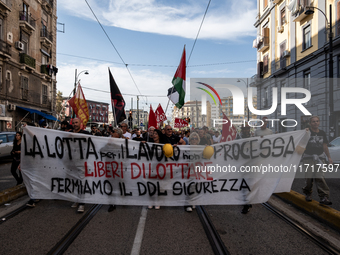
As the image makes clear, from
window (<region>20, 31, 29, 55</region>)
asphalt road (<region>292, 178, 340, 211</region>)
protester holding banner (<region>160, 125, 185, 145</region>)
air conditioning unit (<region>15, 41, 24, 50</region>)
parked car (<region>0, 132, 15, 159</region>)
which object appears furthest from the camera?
window (<region>20, 31, 29, 55</region>)

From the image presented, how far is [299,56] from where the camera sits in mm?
22703

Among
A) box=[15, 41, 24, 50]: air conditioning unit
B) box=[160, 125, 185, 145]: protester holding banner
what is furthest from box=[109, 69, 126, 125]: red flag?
box=[15, 41, 24, 50]: air conditioning unit

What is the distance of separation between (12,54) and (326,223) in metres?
25.2

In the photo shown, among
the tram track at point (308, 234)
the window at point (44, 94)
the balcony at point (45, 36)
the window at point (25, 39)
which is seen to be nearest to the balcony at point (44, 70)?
the window at point (44, 94)

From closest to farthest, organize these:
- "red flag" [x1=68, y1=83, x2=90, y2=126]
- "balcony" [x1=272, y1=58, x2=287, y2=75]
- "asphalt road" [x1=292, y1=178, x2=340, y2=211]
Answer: "asphalt road" [x1=292, y1=178, x2=340, y2=211] → "red flag" [x1=68, y1=83, x2=90, y2=126] → "balcony" [x1=272, y1=58, x2=287, y2=75]

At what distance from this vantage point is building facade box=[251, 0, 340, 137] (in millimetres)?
18094

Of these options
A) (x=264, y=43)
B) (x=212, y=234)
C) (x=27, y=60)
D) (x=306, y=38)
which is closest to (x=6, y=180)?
(x=212, y=234)

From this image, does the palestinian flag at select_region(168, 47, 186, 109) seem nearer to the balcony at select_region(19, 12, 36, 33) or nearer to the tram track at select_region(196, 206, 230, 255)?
the tram track at select_region(196, 206, 230, 255)

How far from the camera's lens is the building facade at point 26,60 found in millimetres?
21578

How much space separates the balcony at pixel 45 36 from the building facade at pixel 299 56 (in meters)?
22.1

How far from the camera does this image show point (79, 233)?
13.3 feet

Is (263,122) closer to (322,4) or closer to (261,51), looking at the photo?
(322,4)

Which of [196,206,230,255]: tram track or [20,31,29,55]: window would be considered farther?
[20,31,29,55]: window

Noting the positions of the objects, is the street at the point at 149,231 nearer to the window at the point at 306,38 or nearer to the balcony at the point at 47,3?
the window at the point at 306,38
